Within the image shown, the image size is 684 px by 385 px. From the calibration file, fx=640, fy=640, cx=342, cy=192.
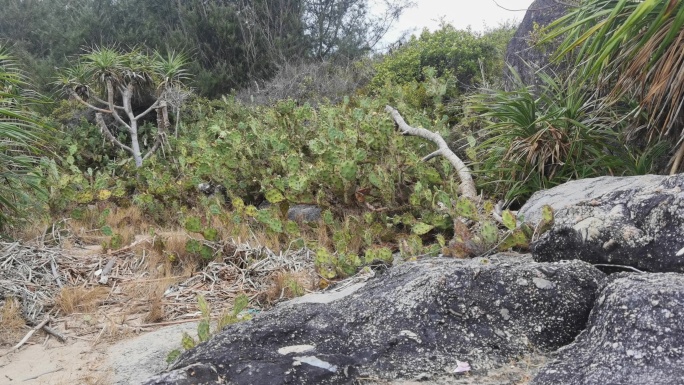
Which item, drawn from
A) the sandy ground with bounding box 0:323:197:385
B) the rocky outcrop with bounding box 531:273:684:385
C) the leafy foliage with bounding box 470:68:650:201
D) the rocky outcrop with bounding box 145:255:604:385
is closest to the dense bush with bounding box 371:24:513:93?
the leafy foliage with bounding box 470:68:650:201

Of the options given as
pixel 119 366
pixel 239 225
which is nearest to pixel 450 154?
pixel 239 225

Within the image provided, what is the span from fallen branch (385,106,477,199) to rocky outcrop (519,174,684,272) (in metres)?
2.38

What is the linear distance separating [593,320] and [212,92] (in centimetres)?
1517

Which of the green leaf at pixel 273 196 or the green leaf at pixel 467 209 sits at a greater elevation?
the green leaf at pixel 273 196

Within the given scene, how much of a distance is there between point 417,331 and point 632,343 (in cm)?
64

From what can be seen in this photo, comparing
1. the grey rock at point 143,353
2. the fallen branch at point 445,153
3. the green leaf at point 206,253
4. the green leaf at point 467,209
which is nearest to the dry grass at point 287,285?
the grey rock at point 143,353

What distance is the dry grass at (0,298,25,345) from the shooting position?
3601 millimetres

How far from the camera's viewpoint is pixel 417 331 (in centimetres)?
200

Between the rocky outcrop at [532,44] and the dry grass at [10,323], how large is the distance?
5.24 m

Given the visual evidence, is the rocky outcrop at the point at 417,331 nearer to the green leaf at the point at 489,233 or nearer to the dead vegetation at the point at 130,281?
the green leaf at the point at 489,233

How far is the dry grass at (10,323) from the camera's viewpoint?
360 cm

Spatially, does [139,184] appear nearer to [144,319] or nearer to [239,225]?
[239,225]

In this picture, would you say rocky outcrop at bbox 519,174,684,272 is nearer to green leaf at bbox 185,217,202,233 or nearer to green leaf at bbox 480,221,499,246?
green leaf at bbox 480,221,499,246

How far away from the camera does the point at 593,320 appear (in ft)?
5.99
